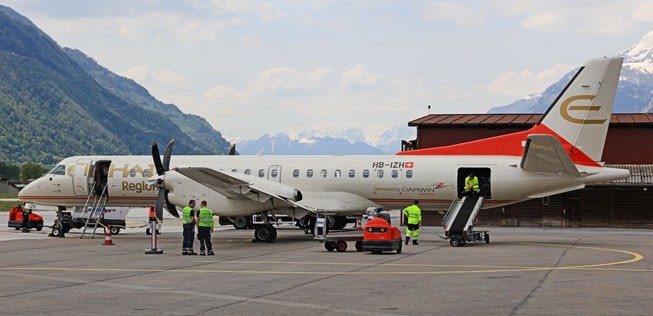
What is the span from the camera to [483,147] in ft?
108

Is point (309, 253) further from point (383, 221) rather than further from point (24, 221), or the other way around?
point (24, 221)

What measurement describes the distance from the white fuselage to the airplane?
4 cm

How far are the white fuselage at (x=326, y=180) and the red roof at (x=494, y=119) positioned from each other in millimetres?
18739

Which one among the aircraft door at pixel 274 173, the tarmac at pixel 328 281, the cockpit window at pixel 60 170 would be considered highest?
the cockpit window at pixel 60 170

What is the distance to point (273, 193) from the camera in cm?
3116

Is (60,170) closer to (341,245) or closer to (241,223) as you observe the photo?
(241,223)

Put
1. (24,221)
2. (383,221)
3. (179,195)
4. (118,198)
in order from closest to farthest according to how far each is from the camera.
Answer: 1. (383,221)
2. (179,195)
3. (118,198)
4. (24,221)

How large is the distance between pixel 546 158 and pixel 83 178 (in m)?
20.8

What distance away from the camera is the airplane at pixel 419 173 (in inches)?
1214

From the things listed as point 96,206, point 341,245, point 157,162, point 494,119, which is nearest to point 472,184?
point 341,245

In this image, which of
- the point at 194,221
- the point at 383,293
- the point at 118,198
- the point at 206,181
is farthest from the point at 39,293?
the point at 118,198

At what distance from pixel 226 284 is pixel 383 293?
3672 millimetres

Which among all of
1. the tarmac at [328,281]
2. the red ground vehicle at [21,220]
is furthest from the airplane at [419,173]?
the red ground vehicle at [21,220]

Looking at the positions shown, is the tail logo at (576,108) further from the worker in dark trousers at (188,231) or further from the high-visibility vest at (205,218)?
the worker in dark trousers at (188,231)
